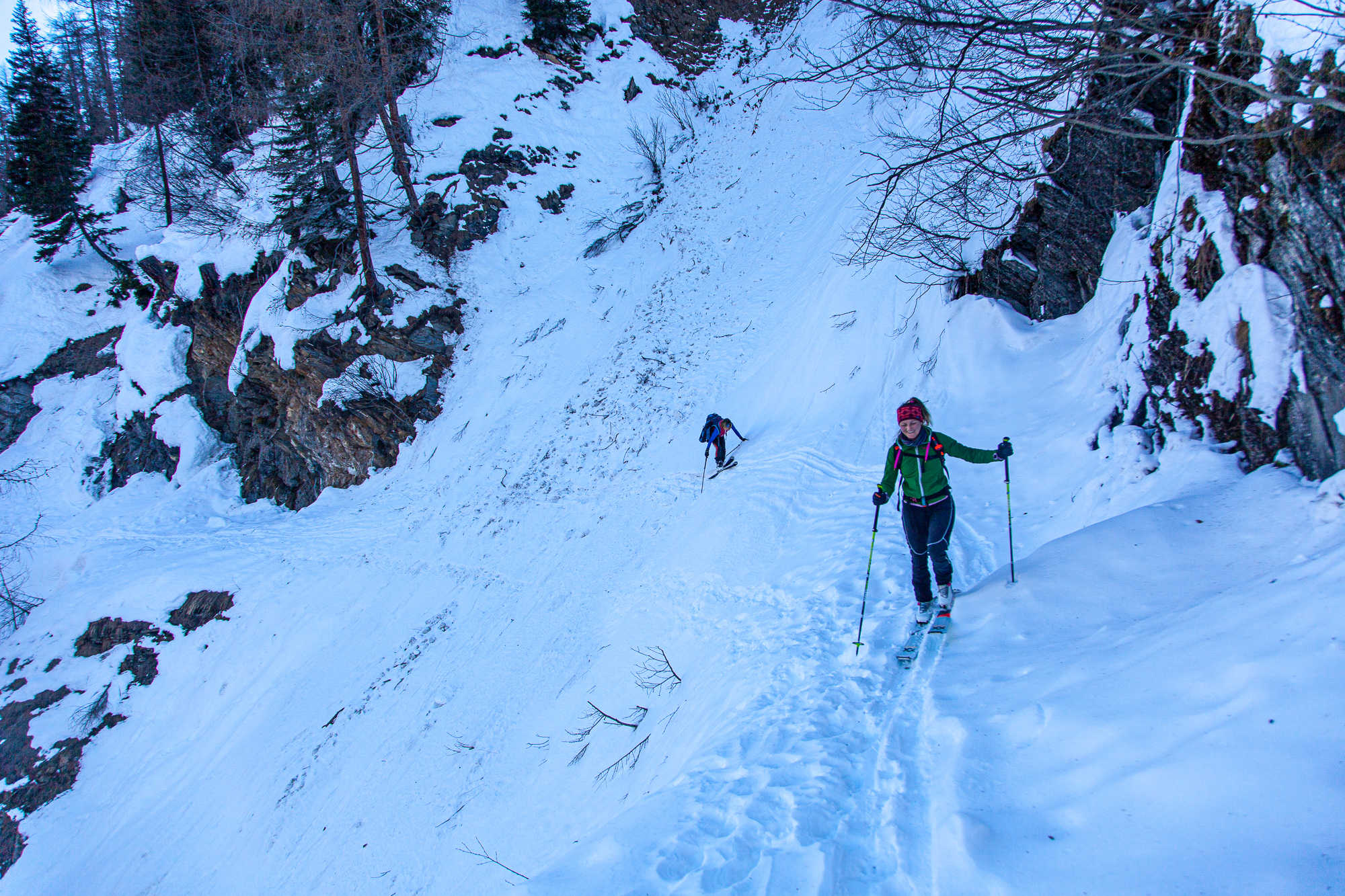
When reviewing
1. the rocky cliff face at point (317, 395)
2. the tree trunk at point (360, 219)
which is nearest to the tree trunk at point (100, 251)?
the rocky cliff face at point (317, 395)

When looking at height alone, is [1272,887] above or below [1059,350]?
below

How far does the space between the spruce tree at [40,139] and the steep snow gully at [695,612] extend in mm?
4561

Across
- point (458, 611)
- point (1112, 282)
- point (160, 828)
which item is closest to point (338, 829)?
point (458, 611)

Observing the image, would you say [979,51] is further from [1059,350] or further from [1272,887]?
[1272,887]

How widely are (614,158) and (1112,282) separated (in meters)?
19.3

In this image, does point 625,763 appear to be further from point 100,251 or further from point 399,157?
point 100,251

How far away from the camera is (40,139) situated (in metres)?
22.2

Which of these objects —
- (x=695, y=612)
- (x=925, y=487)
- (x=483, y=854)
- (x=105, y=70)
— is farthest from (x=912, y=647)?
(x=105, y=70)

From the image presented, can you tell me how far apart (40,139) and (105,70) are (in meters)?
13.0

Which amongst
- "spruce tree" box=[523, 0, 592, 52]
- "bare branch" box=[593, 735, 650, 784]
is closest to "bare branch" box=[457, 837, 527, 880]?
"bare branch" box=[593, 735, 650, 784]

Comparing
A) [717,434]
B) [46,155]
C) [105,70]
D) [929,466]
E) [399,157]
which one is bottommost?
[929,466]

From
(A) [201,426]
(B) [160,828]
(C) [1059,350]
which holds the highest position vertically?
(A) [201,426]

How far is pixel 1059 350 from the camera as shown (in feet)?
23.9

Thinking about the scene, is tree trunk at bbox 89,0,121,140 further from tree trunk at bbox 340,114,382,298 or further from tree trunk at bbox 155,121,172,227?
tree trunk at bbox 340,114,382,298
